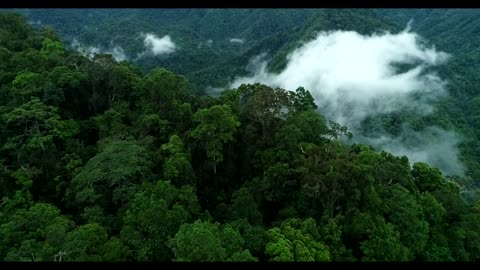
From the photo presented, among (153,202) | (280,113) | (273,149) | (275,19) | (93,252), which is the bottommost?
(93,252)

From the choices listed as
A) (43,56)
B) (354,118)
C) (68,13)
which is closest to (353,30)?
(354,118)

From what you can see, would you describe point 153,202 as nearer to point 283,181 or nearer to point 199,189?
point 199,189

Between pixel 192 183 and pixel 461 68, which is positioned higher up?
pixel 461 68

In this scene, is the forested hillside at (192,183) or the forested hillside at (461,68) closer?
the forested hillside at (192,183)

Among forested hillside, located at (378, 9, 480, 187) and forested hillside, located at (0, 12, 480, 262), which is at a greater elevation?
forested hillside, located at (378, 9, 480, 187)

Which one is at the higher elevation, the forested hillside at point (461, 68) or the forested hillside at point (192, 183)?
the forested hillside at point (461, 68)

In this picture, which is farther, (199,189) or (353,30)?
(353,30)

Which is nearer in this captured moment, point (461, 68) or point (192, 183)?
point (192, 183)

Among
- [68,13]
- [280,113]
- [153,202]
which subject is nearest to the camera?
[153,202]
